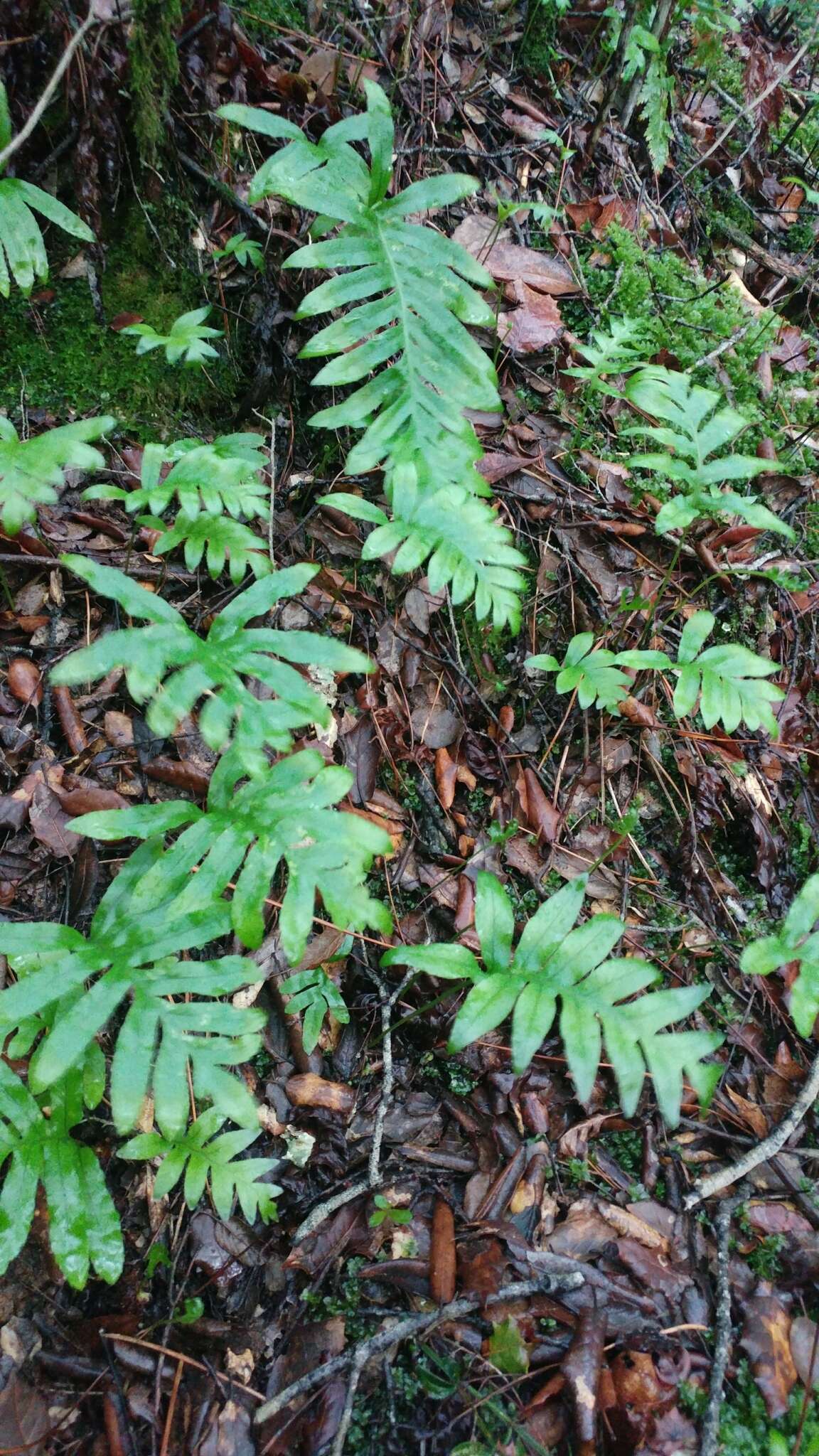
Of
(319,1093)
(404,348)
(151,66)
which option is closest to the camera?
(319,1093)

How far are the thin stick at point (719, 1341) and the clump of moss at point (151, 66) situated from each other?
12.6ft

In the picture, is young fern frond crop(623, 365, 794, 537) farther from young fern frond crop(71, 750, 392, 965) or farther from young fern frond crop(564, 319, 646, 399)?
young fern frond crop(71, 750, 392, 965)

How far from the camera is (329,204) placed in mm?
2510

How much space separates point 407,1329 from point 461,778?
1549 mm

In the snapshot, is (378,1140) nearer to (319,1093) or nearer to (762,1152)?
(319,1093)

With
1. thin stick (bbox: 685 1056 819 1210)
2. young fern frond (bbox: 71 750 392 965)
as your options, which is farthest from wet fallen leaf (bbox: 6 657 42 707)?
thin stick (bbox: 685 1056 819 1210)

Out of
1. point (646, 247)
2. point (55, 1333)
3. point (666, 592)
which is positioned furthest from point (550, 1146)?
point (646, 247)

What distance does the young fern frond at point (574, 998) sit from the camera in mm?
1861

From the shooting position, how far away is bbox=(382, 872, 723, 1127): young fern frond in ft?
6.11

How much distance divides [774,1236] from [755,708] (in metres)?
1.49

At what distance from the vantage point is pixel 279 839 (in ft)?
6.23

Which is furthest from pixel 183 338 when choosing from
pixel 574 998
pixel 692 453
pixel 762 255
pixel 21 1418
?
pixel 762 255

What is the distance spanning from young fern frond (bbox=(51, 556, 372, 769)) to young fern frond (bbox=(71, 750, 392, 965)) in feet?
0.39

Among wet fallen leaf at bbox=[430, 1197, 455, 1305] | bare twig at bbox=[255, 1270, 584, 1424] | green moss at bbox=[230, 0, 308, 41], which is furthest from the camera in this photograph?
green moss at bbox=[230, 0, 308, 41]
